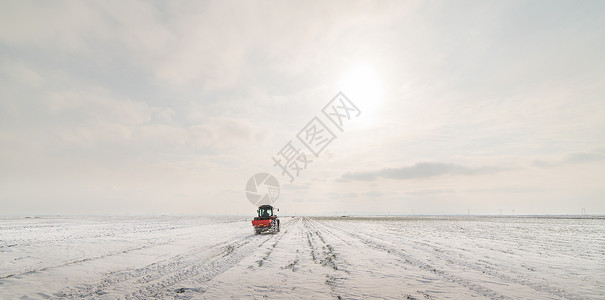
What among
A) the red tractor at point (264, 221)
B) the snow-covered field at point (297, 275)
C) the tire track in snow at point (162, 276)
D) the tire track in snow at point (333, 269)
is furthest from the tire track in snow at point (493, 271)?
the red tractor at point (264, 221)

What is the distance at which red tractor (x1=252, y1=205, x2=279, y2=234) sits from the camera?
27234 millimetres

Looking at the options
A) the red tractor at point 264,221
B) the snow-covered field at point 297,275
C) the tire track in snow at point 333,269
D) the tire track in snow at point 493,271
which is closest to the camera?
the snow-covered field at point 297,275

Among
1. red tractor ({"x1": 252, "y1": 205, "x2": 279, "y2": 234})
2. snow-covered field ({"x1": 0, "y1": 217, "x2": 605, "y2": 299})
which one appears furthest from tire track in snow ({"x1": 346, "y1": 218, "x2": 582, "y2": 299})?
red tractor ({"x1": 252, "y1": 205, "x2": 279, "y2": 234})

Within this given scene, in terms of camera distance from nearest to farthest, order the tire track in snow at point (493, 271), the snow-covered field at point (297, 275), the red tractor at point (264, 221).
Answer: the snow-covered field at point (297, 275) < the tire track in snow at point (493, 271) < the red tractor at point (264, 221)

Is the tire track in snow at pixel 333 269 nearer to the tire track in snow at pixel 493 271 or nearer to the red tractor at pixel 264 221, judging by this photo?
the tire track in snow at pixel 493 271

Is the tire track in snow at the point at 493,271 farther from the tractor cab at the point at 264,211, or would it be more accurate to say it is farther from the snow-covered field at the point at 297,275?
the tractor cab at the point at 264,211

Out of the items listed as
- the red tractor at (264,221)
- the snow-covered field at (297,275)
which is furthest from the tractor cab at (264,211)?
the snow-covered field at (297,275)

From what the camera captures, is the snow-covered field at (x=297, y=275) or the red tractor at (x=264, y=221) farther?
the red tractor at (x=264, y=221)

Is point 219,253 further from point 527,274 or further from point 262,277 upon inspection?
point 527,274

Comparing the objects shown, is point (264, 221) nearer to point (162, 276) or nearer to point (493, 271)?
point (162, 276)

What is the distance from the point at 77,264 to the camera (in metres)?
12.2

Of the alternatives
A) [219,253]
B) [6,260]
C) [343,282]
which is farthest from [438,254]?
[6,260]

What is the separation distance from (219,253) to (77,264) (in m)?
6.37

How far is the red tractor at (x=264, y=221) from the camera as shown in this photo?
89.4 ft
